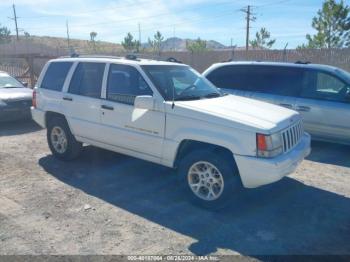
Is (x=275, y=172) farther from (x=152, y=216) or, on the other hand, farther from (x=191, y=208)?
(x=152, y=216)

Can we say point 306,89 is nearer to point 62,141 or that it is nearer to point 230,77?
point 230,77

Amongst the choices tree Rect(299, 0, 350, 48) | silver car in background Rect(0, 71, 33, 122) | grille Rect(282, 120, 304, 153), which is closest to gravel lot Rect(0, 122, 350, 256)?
grille Rect(282, 120, 304, 153)

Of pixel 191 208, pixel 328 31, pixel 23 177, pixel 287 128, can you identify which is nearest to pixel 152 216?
pixel 191 208

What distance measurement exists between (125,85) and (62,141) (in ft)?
6.01

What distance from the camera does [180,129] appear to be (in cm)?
466

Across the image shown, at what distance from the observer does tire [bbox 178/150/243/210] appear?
4.38 metres

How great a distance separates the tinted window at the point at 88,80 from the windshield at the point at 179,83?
865 millimetres

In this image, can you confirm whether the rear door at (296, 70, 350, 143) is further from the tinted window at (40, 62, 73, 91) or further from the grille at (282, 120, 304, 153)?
the tinted window at (40, 62, 73, 91)

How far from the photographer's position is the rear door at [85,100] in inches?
224

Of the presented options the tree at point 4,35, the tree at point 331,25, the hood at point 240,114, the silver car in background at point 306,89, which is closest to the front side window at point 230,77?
the silver car in background at point 306,89

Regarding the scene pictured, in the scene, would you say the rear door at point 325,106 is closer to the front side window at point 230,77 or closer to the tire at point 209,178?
the front side window at point 230,77

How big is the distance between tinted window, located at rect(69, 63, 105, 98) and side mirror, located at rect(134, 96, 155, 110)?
3.41 ft

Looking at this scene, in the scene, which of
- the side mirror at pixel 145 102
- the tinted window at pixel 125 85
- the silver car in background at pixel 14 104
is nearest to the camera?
the side mirror at pixel 145 102

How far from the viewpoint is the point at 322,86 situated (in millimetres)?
7426
